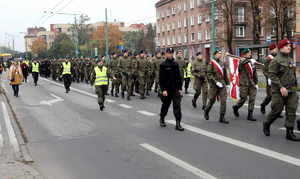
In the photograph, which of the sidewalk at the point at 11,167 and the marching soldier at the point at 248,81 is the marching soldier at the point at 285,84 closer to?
the marching soldier at the point at 248,81

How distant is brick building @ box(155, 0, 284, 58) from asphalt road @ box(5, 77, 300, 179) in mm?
46565

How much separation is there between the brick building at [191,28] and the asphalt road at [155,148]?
4657 centimetres

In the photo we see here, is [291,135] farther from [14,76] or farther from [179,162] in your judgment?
[14,76]

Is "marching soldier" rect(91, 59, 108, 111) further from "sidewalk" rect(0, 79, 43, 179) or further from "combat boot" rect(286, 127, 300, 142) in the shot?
"combat boot" rect(286, 127, 300, 142)

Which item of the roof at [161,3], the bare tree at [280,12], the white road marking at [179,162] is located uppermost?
the roof at [161,3]

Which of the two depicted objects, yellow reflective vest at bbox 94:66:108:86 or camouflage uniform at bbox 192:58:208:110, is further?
yellow reflective vest at bbox 94:66:108:86

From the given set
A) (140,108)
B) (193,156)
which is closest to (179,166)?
(193,156)

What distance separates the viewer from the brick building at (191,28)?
194 feet

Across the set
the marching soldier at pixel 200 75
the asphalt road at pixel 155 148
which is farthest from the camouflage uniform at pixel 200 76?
the asphalt road at pixel 155 148

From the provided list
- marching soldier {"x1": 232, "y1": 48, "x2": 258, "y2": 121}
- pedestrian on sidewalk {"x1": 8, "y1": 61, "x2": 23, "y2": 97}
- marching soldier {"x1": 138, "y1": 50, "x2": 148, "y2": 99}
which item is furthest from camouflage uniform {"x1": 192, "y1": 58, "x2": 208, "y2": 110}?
pedestrian on sidewalk {"x1": 8, "y1": 61, "x2": 23, "y2": 97}

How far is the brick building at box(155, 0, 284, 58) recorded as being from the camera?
5928 centimetres

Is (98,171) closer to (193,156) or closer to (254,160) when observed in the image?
(193,156)

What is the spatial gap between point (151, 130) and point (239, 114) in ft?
9.53

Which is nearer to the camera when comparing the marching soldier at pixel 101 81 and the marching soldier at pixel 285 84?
the marching soldier at pixel 285 84
